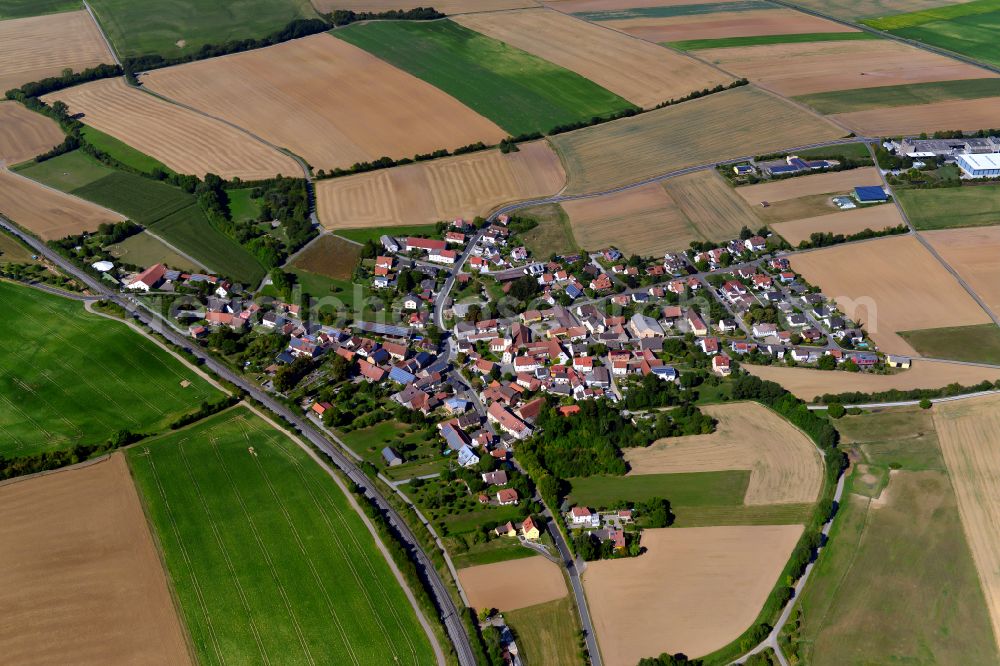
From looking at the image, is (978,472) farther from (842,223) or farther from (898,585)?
(842,223)

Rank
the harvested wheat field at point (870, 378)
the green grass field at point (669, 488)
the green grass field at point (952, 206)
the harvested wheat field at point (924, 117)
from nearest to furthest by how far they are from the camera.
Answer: the green grass field at point (669, 488), the harvested wheat field at point (870, 378), the green grass field at point (952, 206), the harvested wheat field at point (924, 117)

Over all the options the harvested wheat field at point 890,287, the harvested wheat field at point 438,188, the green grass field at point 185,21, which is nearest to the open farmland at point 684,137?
the harvested wheat field at point 438,188

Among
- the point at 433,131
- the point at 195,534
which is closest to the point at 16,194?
the point at 433,131

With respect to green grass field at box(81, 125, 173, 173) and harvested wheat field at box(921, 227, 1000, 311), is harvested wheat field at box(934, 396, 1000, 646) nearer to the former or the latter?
harvested wheat field at box(921, 227, 1000, 311)

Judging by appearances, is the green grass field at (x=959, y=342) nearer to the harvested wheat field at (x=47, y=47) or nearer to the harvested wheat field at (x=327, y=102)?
the harvested wheat field at (x=327, y=102)

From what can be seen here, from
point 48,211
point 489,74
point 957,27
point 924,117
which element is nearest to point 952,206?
point 924,117

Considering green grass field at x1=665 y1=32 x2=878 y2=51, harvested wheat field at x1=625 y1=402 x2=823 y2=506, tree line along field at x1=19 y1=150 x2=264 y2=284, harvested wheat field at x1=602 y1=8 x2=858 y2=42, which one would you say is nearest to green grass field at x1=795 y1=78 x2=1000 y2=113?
green grass field at x1=665 y1=32 x2=878 y2=51
